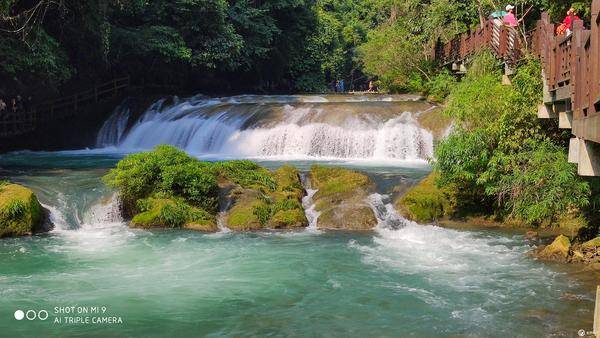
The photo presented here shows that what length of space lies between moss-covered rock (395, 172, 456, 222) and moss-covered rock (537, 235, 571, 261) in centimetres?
316

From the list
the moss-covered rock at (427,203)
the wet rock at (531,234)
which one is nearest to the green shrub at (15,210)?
the moss-covered rock at (427,203)

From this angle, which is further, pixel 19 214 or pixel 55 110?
pixel 55 110

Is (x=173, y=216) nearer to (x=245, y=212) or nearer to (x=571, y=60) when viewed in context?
(x=245, y=212)

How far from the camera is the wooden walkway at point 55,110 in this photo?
84.3ft

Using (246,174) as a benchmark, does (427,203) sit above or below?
below

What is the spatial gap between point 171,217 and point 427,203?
5428 mm

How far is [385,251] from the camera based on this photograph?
1223cm

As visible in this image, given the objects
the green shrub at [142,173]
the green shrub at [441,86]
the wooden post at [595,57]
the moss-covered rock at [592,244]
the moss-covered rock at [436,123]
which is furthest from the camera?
the green shrub at [441,86]

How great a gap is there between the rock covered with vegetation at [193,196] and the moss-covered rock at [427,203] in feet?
7.25

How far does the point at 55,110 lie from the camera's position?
27750mm

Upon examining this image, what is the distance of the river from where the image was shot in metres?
8.66

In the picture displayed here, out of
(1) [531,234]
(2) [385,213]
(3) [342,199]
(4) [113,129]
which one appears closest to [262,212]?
(3) [342,199]

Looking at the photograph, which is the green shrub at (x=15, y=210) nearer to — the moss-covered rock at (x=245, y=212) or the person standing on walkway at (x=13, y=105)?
the moss-covered rock at (x=245, y=212)

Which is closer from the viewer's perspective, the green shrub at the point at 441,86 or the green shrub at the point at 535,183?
the green shrub at the point at 535,183
